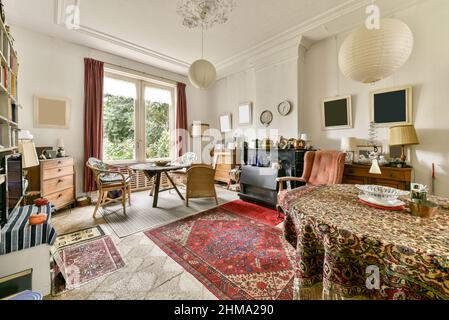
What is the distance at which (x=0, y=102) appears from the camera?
1.83 m

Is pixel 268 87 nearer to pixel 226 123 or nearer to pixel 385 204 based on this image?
pixel 226 123

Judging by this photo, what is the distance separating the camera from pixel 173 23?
125 inches

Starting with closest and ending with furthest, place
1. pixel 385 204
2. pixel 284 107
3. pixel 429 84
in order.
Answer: pixel 385 204, pixel 429 84, pixel 284 107

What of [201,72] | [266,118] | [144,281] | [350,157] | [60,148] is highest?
[201,72]

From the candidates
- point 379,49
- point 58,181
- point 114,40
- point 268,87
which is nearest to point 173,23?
point 114,40

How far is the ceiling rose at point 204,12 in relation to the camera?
8.95 feet

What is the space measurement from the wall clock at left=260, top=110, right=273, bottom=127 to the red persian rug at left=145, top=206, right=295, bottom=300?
239 centimetres

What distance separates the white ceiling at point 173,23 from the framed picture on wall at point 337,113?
1216 millimetres

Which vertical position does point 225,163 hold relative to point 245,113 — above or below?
below

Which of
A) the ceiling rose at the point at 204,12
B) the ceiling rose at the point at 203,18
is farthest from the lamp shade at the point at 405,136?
the ceiling rose at the point at 204,12

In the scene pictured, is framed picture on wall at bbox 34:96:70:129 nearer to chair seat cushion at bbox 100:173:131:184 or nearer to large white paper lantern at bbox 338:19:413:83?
chair seat cushion at bbox 100:173:131:184

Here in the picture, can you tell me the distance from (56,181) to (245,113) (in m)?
4.18

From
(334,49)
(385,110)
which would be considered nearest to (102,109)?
(334,49)

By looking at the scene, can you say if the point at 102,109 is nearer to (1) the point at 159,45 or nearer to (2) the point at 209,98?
(1) the point at 159,45
